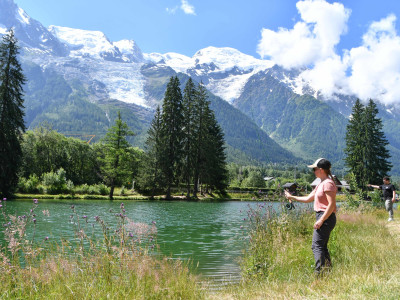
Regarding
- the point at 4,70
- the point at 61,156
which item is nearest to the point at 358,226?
the point at 4,70

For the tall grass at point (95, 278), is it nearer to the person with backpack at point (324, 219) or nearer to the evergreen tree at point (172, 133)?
the person with backpack at point (324, 219)

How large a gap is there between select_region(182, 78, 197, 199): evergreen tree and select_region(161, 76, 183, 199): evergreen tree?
2.86 ft

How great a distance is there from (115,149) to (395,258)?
38.7 m

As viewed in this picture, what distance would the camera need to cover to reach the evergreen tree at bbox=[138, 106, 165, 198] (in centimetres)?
4431

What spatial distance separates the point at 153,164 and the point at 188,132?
305 inches

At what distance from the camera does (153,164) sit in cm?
4525

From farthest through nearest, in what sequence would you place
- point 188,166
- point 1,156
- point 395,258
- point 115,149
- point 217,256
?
point 188,166 → point 115,149 → point 1,156 → point 217,256 → point 395,258

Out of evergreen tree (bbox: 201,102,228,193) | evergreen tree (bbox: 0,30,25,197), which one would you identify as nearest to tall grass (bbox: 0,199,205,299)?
evergreen tree (bbox: 0,30,25,197)

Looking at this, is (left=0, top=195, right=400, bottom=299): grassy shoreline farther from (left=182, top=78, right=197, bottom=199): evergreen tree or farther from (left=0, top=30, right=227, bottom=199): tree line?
(left=182, top=78, right=197, bottom=199): evergreen tree

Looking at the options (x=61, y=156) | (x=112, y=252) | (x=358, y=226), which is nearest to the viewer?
(x=112, y=252)

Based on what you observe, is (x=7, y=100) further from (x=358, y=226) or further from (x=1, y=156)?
(x=358, y=226)

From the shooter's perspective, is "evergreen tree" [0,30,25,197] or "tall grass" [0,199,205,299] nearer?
"tall grass" [0,199,205,299]

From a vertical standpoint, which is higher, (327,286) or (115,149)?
(115,149)

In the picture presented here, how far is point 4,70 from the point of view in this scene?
3139 centimetres
